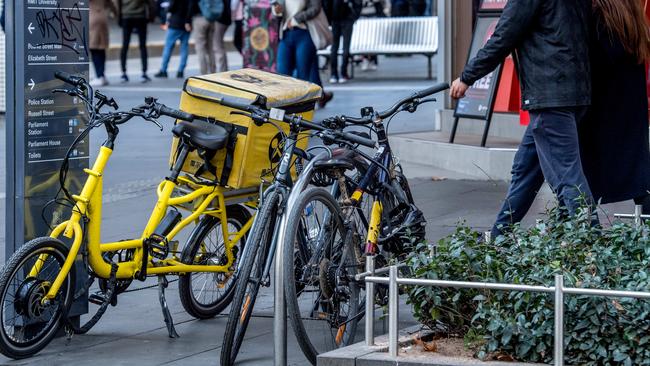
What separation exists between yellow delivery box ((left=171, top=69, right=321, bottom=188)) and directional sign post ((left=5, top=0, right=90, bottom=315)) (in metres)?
0.53

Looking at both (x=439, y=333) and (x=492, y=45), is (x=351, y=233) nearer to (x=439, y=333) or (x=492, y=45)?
(x=439, y=333)

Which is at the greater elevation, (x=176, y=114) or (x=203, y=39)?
(x=176, y=114)

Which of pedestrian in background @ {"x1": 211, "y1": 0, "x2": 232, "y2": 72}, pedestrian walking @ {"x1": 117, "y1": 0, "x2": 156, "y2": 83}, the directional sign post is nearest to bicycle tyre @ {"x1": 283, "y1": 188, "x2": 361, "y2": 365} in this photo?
the directional sign post

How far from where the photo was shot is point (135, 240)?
571cm

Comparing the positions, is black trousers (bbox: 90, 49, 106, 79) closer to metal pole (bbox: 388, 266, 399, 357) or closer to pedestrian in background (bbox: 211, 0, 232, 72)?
pedestrian in background (bbox: 211, 0, 232, 72)

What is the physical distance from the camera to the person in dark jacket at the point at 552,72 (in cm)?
582

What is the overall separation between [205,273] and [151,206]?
3.47 m

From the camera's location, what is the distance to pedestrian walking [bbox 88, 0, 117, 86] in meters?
19.1

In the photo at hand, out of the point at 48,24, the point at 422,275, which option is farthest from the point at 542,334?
the point at 48,24

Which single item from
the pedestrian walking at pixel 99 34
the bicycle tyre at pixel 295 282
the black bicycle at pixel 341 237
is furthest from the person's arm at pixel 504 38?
the pedestrian walking at pixel 99 34

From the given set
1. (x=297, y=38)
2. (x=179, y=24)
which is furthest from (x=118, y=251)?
(x=179, y=24)

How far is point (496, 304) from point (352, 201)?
109cm

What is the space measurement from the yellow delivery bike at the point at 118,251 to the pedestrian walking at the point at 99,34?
1334cm

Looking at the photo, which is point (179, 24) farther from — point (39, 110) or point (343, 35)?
point (39, 110)
